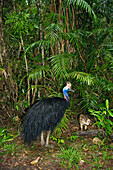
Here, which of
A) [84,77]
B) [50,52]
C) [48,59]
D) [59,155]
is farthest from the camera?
[50,52]

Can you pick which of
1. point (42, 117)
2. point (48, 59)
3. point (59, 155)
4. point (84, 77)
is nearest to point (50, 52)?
point (48, 59)

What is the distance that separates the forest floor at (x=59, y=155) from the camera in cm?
177

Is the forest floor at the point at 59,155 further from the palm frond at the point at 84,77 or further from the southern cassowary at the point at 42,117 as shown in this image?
the palm frond at the point at 84,77

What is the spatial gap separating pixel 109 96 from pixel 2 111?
1969 mm

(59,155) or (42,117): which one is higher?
(42,117)

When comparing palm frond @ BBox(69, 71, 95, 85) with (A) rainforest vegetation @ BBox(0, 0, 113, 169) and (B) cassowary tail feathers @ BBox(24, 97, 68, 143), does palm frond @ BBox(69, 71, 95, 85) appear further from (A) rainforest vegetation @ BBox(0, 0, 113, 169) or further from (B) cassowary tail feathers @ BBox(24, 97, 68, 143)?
(B) cassowary tail feathers @ BBox(24, 97, 68, 143)

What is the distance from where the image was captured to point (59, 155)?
6.28ft

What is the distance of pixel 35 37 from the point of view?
2.69 metres

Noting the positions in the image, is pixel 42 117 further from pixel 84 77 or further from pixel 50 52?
pixel 50 52

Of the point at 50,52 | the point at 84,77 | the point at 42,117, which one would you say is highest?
the point at 50,52

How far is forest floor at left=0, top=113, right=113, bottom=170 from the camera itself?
1773 mm

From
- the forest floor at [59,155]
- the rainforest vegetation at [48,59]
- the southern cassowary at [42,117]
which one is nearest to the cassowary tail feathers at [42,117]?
the southern cassowary at [42,117]

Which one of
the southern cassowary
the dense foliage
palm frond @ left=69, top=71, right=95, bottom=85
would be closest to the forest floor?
the southern cassowary

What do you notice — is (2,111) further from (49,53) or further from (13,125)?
(49,53)
